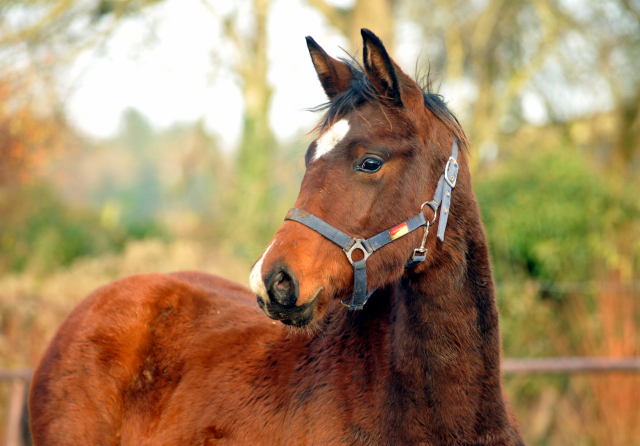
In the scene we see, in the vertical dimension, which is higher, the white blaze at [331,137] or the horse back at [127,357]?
the white blaze at [331,137]

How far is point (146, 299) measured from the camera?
3102mm

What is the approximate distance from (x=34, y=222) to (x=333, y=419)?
11207 mm

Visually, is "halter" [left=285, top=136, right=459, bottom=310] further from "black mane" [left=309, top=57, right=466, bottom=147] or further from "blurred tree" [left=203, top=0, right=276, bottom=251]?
"blurred tree" [left=203, top=0, right=276, bottom=251]

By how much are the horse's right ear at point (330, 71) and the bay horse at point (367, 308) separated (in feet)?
0.03

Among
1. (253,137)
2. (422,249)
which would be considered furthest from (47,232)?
(422,249)

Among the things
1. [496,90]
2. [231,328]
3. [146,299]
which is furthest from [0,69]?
[496,90]

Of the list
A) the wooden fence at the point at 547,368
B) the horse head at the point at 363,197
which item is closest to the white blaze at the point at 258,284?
the horse head at the point at 363,197

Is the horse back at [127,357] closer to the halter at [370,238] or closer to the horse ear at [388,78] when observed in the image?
the halter at [370,238]

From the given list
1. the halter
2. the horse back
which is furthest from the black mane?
the horse back

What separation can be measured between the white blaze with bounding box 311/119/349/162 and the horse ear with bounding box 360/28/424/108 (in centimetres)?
23

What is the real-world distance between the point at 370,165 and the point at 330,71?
26.7 inches

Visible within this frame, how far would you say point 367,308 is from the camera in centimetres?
251

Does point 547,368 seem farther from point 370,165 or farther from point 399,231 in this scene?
point 370,165

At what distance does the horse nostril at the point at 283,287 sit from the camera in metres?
1.96
